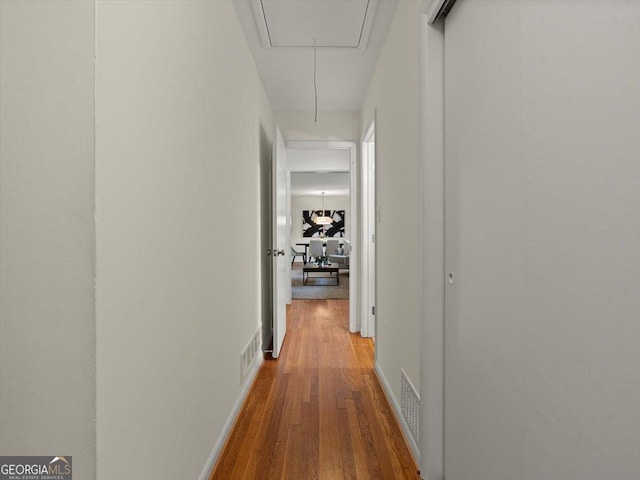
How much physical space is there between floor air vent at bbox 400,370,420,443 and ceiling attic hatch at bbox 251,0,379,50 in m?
2.09

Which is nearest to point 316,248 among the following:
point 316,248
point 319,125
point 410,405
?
point 316,248

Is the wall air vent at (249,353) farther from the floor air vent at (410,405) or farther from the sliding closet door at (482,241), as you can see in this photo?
the sliding closet door at (482,241)

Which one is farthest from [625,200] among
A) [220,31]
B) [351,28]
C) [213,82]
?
[351,28]

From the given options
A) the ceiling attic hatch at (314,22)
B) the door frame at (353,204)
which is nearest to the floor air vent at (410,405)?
the door frame at (353,204)

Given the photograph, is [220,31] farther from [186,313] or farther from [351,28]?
[186,313]

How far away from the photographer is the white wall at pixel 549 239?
0.68 metres

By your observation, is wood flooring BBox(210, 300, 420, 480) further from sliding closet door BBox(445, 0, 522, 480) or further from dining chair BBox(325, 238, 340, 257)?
dining chair BBox(325, 238, 340, 257)

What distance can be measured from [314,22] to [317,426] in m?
2.40

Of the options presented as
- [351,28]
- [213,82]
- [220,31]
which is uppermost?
[351,28]

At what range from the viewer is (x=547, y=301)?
87 cm

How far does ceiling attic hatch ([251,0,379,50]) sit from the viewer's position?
2156mm

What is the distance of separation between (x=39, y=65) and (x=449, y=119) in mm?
1299

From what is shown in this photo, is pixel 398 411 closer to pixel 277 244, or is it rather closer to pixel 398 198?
pixel 398 198

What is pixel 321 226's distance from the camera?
13.4 meters
